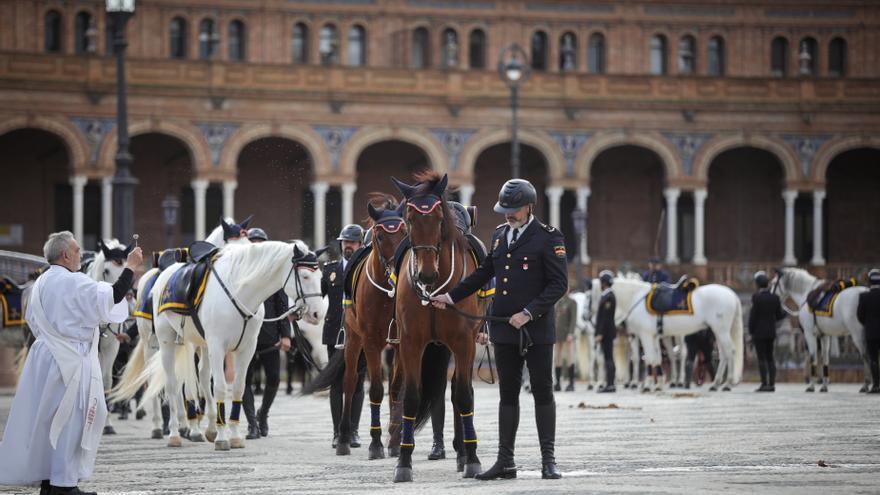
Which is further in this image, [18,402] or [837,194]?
[837,194]

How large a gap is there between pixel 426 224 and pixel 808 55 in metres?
42.3

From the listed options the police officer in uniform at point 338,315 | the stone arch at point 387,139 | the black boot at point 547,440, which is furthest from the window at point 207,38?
the black boot at point 547,440

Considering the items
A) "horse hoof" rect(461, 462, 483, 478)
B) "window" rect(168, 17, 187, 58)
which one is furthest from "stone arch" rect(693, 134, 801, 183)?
"horse hoof" rect(461, 462, 483, 478)

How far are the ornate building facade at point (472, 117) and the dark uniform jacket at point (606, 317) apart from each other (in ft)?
63.9

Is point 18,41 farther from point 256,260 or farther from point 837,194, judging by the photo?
point 256,260

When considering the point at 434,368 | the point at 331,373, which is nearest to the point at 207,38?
the point at 331,373

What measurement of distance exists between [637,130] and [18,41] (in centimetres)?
1880

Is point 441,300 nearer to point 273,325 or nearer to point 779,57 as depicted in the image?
point 273,325

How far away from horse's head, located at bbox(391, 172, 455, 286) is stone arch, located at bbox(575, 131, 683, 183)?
37207mm

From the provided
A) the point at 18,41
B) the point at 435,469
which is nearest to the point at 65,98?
the point at 18,41

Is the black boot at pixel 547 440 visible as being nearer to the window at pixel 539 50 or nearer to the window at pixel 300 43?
the window at pixel 300 43

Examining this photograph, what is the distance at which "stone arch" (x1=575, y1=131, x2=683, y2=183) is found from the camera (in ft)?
157

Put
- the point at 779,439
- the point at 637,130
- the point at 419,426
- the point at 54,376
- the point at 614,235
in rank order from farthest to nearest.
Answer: the point at 614,235
the point at 637,130
the point at 779,439
the point at 419,426
the point at 54,376

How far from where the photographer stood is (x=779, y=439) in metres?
13.9
